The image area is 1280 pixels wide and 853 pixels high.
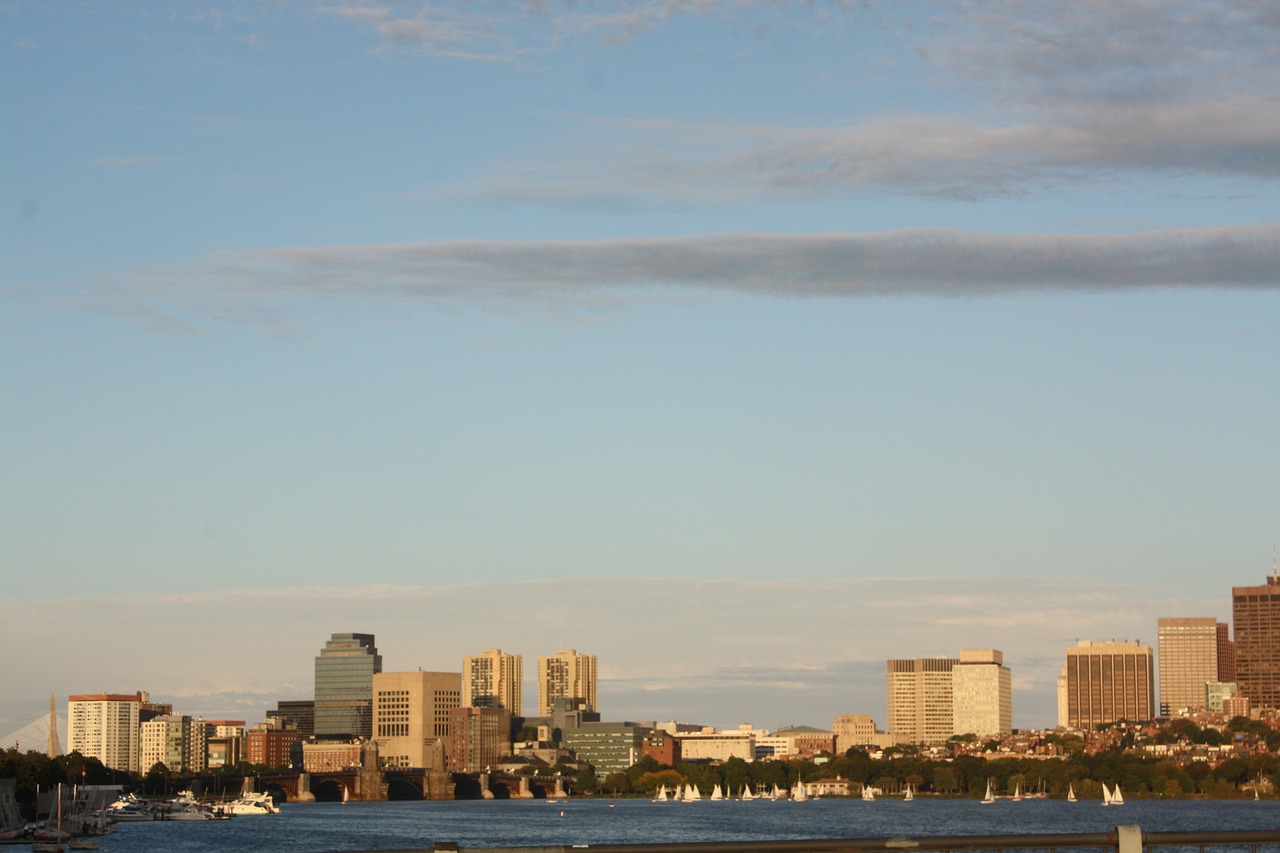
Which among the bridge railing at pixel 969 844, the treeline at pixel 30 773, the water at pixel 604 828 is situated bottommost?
the water at pixel 604 828

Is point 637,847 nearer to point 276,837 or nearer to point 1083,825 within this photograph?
point 276,837

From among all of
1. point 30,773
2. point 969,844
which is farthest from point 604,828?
point 969,844

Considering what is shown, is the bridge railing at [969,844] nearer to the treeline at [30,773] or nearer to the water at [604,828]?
the water at [604,828]

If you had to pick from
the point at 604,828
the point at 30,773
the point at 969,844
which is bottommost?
the point at 604,828

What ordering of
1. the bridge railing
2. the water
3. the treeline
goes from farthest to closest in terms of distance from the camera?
the treeline → the water → the bridge railing

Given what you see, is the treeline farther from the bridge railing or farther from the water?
the bridge railing

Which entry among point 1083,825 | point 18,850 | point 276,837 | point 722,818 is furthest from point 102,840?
point 1083,825

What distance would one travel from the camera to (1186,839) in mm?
11625

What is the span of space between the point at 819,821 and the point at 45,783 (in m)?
70.6

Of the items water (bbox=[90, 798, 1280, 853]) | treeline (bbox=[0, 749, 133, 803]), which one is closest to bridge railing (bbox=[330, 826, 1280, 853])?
water (bbox=[90, 798, 1280, 853])

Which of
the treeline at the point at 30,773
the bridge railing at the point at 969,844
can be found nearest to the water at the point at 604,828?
the treeline at the point at 30,773

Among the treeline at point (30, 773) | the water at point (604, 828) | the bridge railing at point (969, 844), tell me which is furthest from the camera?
the treeline at point (30, 773)

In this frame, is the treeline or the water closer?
the water

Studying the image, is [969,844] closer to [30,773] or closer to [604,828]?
[30,773]
